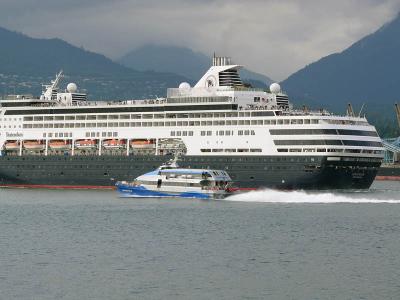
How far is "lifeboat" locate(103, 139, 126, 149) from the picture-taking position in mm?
126875

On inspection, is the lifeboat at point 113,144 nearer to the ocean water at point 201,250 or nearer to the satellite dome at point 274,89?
the satellite dome at point 274,89

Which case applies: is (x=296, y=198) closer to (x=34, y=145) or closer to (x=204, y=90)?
(x=204, y=90)

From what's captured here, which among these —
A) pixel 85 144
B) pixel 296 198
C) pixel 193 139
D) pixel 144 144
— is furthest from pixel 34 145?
pixel 296 198

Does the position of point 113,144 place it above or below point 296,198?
Answer: above

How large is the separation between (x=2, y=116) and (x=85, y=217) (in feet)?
175

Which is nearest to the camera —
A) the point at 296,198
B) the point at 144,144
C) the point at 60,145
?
the point at 296,198

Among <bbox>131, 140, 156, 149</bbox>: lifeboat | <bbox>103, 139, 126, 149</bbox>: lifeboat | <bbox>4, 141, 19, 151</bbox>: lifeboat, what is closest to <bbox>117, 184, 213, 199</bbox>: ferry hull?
<bbox>131, 140, 156, 149</bbox>: lifeboat

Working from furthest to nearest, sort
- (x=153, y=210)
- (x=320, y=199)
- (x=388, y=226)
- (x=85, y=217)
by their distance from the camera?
(x=320, y=199)
(x=153, y=210)
(x=85, y=217)
(x=388, y=226)

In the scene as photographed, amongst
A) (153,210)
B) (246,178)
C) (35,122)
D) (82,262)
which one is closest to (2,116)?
(35,122)

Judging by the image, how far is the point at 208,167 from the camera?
391ft

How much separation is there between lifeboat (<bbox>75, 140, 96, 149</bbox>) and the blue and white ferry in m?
18.8

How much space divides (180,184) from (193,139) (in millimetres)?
15881

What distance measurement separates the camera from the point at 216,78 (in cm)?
12769

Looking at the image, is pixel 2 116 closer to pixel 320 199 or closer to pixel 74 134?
pixel 74 134
